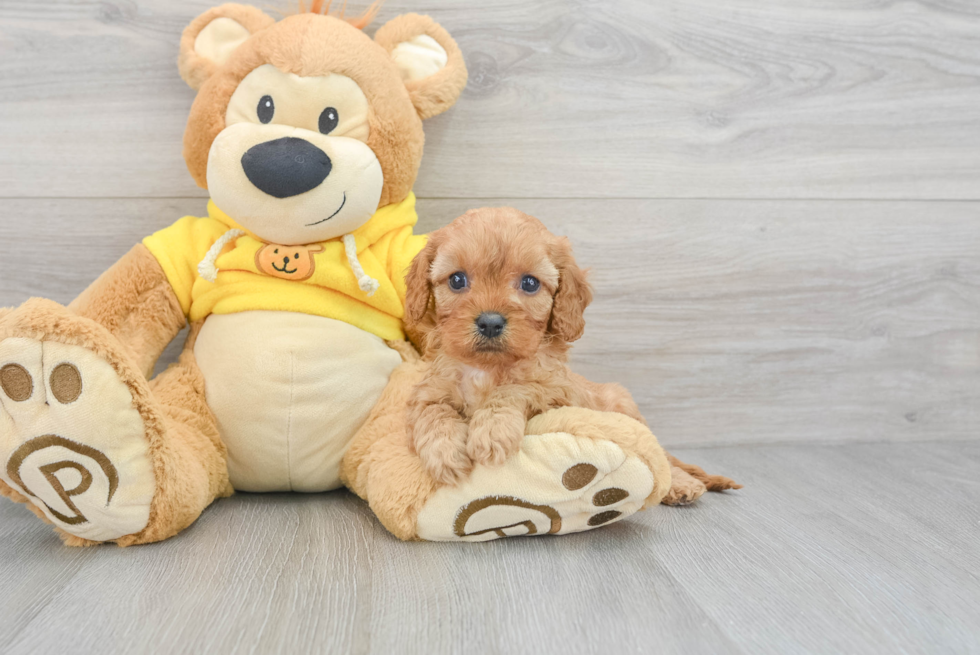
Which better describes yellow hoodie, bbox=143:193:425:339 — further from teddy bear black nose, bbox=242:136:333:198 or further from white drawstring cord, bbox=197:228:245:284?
teddy bear black nose, bbox=242:136:333:198

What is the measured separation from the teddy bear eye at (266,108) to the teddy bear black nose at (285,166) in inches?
2.9

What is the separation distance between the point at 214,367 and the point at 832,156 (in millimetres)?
1436

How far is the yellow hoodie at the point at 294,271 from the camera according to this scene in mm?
1210

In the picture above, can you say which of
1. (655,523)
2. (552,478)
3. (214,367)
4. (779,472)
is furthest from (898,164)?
(214,367)

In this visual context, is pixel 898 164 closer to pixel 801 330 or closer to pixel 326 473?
pixel 801 330

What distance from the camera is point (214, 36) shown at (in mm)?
1264

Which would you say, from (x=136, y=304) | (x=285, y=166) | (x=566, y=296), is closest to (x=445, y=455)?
(x=566, y=296)

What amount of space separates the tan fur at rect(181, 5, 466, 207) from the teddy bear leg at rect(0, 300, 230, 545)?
0.43 m

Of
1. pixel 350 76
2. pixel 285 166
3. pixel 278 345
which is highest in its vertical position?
pixel 350 76

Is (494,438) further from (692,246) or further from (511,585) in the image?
(692,246)

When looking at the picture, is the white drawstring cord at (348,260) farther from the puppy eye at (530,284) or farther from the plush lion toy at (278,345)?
the puppy eye at (530,284)

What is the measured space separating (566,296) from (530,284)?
6cm

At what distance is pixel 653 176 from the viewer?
1.53 m

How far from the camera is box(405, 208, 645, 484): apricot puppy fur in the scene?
0.99m
